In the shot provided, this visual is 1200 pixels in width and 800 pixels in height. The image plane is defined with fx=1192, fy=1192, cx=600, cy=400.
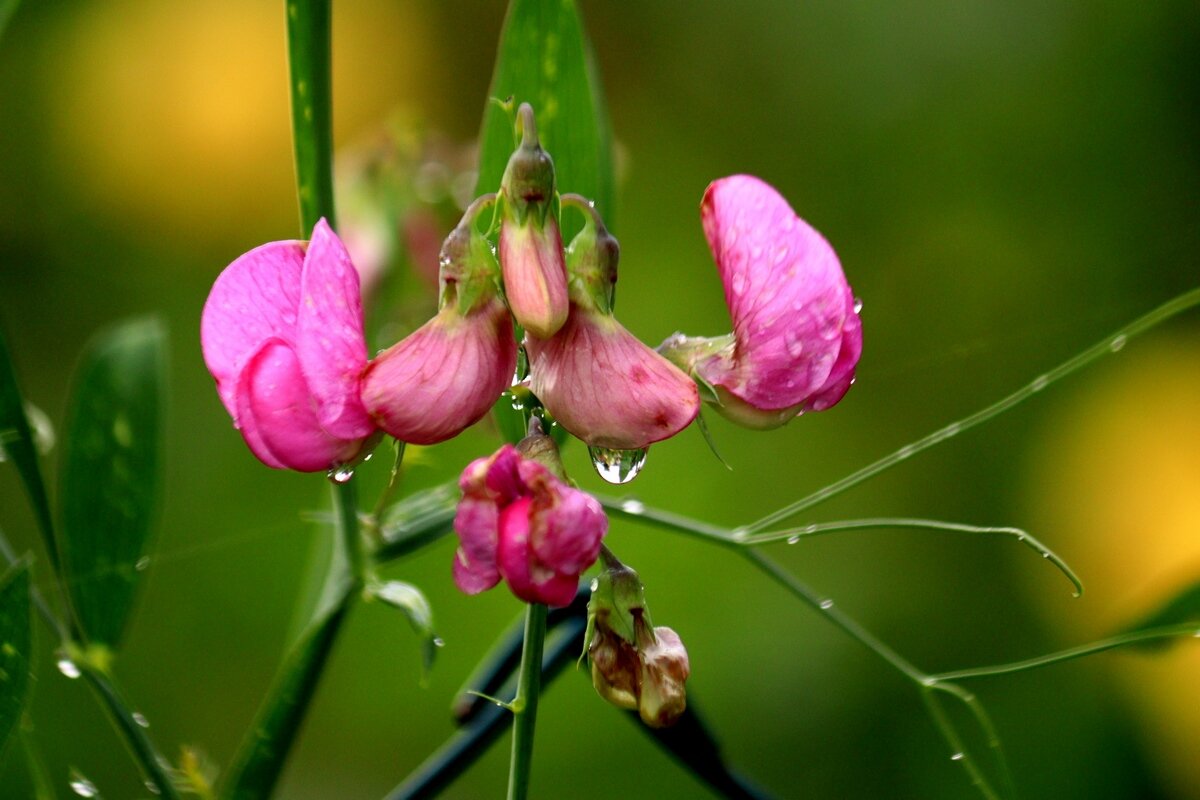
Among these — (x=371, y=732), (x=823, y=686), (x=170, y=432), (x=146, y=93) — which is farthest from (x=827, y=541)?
(x=146, y=93)

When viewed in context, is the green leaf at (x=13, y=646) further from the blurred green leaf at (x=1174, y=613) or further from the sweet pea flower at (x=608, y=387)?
the blurred green leaf at (x=1174, y=613)

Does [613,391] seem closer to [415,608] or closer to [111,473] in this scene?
[415,608]

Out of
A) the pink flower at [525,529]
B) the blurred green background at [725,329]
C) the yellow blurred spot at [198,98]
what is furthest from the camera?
the yellow blurred spot at [198,98]

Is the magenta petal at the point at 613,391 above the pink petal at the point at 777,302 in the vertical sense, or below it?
below

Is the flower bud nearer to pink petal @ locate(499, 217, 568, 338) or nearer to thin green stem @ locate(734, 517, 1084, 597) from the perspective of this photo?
pink petal @ locate(499, 217, 568, 338)

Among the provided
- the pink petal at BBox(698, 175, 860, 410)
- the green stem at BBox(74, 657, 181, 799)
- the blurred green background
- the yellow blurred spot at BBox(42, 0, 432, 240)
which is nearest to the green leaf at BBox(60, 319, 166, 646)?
the green stem at BBox(74, 657, 181, 799)

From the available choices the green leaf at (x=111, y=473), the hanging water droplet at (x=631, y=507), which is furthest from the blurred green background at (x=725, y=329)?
the hanging water droplet at (x=631, y=507)
